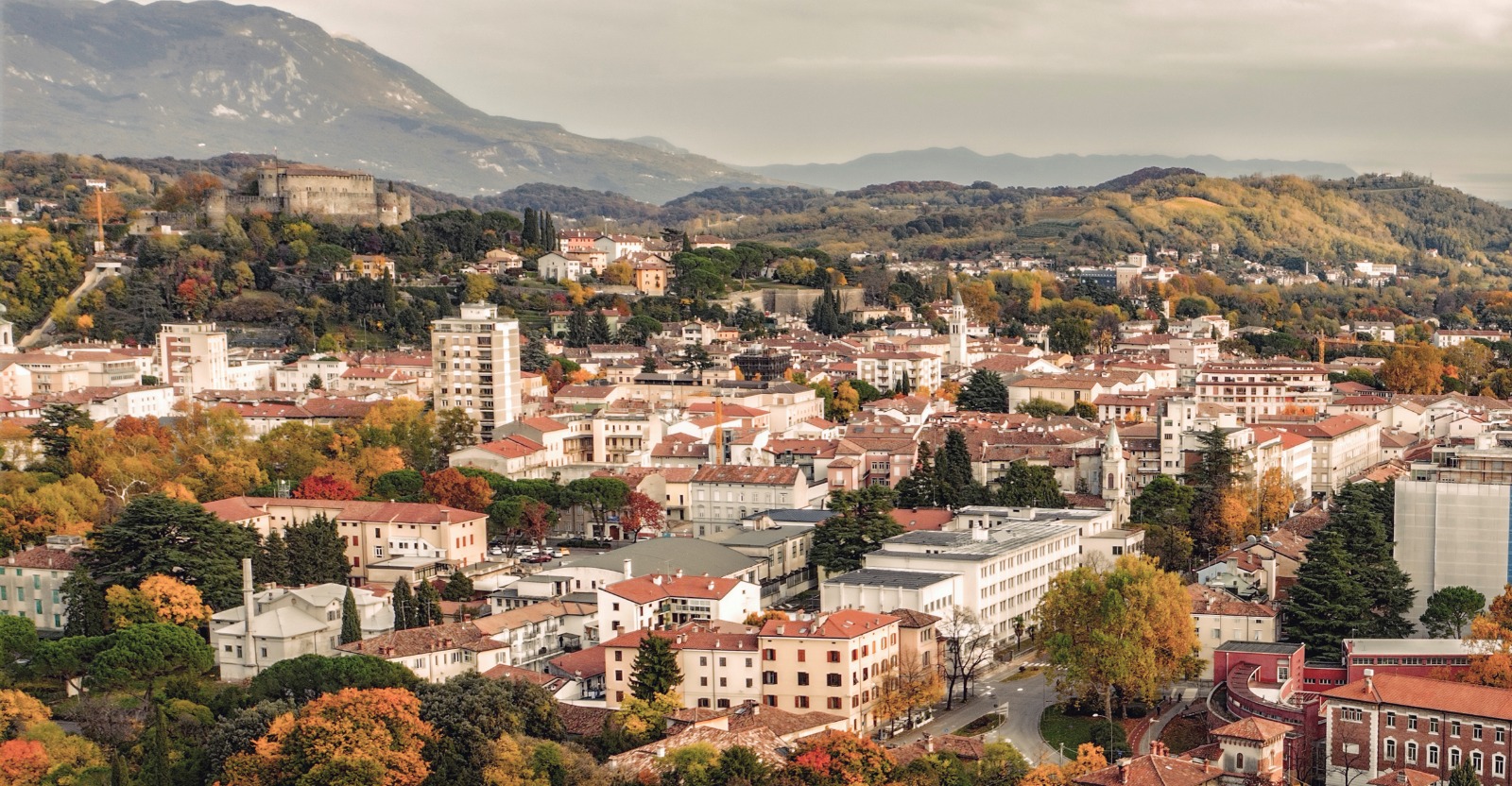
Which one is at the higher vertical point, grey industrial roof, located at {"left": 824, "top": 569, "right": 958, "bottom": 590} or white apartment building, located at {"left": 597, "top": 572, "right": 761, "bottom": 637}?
grey industrial roof, located at {"left": 824, "top": 569, "right": 958, "bottom": 590}

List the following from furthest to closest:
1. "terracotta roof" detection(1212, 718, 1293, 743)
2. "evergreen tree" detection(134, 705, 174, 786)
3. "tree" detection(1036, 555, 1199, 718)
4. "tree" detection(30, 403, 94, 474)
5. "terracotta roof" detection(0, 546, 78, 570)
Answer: "tree" detection(30, 403, 94, 474) → "terracotta roof" detection(0, 546, 78, 570) → "tree" detection(1036, 555, 1199, 718) → "evergreen tree" detection(134, 705, 174, 786) → "terracotta roof" detection(1212, 718, 1293, 743)

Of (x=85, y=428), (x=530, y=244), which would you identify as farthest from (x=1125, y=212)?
(x=85, y=428)

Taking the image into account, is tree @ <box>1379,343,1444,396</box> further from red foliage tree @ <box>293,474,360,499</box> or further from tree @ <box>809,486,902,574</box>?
red foliage tree @ <box>293,474,360,499</box>

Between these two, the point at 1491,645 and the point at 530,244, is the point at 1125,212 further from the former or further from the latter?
the point at 1491,645

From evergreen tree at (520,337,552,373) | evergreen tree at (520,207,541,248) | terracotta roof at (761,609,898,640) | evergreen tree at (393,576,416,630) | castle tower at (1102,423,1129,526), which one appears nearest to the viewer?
terracotta roof at (761,609,898,640)

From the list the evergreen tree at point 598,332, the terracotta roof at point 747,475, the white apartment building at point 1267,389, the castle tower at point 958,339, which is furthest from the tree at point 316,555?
the castle tower at point 958,339

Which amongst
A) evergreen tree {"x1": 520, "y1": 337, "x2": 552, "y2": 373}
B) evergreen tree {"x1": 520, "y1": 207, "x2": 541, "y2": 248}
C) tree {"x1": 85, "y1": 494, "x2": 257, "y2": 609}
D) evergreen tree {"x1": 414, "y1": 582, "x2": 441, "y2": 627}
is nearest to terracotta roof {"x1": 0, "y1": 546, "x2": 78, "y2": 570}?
tree {"x1": 85, "y1": 494, "x2": 257, "y2": 609}

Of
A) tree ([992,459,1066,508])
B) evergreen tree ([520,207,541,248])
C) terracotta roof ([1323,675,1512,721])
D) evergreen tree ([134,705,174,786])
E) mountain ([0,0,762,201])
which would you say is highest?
mountain ([0,0,762,201])

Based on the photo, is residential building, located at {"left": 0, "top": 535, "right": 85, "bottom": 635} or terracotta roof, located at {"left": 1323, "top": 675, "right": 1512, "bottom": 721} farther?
residential building, located at {"left": 0, "top": 535, "right": 85, "bottom": 635}
